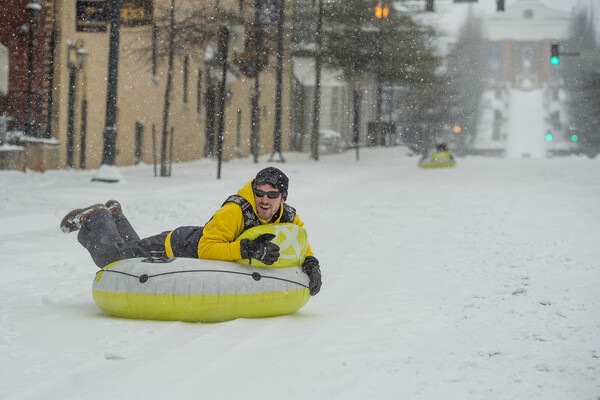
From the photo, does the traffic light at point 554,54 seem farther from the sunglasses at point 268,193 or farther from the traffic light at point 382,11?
the sunglasses at point 268,193

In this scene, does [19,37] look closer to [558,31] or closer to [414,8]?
[414,8]

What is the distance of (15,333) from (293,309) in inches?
81.3

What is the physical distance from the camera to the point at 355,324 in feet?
19.1

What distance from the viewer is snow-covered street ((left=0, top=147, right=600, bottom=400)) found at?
4.15m

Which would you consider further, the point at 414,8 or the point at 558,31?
the point at 558,31

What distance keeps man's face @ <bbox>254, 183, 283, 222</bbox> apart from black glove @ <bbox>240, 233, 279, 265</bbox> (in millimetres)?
218

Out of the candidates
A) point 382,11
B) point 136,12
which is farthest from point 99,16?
point 382,11

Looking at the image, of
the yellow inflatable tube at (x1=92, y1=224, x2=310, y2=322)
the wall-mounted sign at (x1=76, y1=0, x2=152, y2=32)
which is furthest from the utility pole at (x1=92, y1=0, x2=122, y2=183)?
the yellow inflatable tube at (x1=92, y1=224, x2=310, y2=322)

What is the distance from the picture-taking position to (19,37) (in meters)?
22.6

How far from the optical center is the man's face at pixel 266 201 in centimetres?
594

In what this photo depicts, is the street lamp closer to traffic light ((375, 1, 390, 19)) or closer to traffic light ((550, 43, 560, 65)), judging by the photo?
traffic light ((375, 1, 390, 19))

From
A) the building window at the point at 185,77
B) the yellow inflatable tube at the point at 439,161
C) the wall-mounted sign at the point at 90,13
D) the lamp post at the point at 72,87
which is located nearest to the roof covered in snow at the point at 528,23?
the yellow inflatable tube at the point at 439,161

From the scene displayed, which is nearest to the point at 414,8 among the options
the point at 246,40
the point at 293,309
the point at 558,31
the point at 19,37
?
the point at 246,40

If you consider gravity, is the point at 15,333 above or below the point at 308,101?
below
